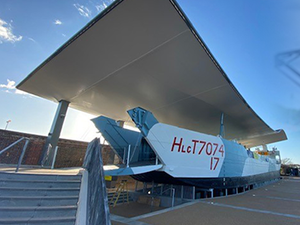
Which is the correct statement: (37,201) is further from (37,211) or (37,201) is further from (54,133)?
(54,133)

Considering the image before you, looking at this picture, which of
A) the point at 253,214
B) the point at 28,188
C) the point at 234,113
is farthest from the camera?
the point at 234,113

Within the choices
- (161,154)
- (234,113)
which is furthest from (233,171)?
(161,154)

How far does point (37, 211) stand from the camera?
3148 mm

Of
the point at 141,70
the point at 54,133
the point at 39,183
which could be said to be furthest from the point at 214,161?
the point at 54,133

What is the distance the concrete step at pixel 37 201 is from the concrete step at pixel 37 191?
0.71 ft

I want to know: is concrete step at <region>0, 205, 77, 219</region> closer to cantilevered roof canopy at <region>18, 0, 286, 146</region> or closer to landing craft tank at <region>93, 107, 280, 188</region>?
landing craft tank at <region>93, 107, 280, 188</region>

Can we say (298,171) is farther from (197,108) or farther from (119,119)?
(119,119)

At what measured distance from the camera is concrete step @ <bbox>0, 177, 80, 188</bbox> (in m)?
3.67

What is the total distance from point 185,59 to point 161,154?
4283 millimetres

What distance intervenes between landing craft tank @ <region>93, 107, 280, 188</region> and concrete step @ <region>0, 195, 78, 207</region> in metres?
2.68

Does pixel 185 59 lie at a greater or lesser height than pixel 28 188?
greater

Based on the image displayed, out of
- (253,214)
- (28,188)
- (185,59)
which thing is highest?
(185,59)

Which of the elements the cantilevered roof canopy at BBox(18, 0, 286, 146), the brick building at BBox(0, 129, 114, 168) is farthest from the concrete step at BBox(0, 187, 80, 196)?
the brick building at BBox(0, 129, 114, 168)

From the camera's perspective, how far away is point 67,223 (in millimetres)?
3006
